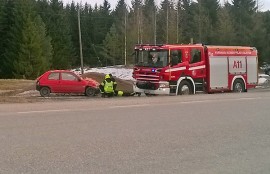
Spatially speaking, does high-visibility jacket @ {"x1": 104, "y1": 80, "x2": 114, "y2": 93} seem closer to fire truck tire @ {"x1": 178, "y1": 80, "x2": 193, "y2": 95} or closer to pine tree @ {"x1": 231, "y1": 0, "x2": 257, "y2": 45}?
fire truck tire @ {"x1": 178, "y1": 80, "x2": 193, "y2": 95}

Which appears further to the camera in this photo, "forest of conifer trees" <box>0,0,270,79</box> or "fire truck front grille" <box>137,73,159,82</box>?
"forest of conifer trees" <box>0,0,270,79</box>

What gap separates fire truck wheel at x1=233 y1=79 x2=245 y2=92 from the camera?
78.5 ft

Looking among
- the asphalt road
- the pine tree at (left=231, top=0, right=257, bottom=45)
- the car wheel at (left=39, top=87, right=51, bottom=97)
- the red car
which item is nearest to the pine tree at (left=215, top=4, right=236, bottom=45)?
the pine tree at (left=231, top=0, right=257, bottom=45)

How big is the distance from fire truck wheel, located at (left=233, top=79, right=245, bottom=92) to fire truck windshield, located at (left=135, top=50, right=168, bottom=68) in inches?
212

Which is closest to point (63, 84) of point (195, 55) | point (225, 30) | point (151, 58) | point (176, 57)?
point (151, 58)


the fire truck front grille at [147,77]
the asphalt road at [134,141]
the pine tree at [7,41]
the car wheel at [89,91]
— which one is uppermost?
the pine tree at [7,41]

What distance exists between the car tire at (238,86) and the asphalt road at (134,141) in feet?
35.0

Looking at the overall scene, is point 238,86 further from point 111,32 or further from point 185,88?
point 111,32

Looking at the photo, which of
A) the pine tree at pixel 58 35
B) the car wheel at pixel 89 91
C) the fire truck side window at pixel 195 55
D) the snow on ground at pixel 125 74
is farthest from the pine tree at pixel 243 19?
the car wheel at pixel 89 91

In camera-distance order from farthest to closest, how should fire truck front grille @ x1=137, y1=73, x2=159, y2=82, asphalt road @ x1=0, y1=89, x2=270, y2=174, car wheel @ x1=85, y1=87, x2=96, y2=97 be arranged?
car wheel @ x1=85, y1=87, x2=96, y2=97 < fire truck front grille @ x1=137, y1=73, x2=159, y2=82 < asphalt road @ x1=0, y1=89, x2=270, y2=174

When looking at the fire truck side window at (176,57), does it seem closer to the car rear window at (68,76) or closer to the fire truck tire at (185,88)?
the fire truck tire at (185,88)

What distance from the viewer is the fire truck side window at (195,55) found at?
21500 mm

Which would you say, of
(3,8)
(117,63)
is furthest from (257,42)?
(3,8)

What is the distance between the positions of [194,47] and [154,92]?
10.7ft
